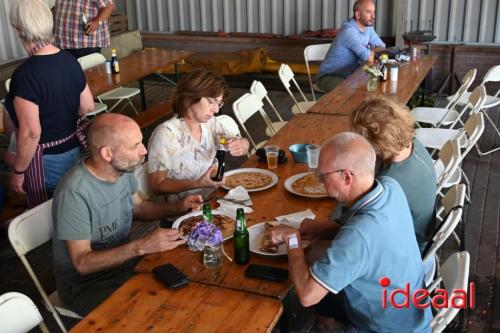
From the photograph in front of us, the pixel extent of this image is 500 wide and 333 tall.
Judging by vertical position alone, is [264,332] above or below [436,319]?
above

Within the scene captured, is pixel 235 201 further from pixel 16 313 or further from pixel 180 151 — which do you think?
pixel 16 313

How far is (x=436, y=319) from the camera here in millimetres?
2428

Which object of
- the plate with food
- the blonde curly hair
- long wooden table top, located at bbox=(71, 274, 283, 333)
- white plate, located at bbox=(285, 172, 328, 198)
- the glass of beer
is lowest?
long wooden table top, located at bbox=(71, 274, 283, 333)

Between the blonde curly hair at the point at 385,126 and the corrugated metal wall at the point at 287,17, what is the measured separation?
19.0 feet

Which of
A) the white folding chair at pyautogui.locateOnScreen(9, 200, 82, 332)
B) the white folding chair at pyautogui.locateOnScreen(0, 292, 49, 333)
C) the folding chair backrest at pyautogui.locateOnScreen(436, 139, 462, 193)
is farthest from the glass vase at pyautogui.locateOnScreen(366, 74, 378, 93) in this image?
the white folding chair at pyautogui.locateOnScreen(0, 292, 49, 333)

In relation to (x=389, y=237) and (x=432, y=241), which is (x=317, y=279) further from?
(x=432, y=241)

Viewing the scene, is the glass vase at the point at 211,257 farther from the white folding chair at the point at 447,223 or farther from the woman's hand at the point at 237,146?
the woman's hand at the point at 237,146

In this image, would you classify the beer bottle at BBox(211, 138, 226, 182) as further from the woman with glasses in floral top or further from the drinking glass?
the drinking glass

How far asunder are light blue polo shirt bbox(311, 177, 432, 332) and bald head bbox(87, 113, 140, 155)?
41.8 inches

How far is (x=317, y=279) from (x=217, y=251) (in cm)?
54

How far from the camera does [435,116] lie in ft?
19.1

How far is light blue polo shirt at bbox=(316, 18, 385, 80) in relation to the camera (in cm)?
661

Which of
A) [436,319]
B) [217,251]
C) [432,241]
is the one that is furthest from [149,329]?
[432,241]

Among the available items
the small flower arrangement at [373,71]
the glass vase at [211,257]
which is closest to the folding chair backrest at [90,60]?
the small flower arrangement at [373,71]
